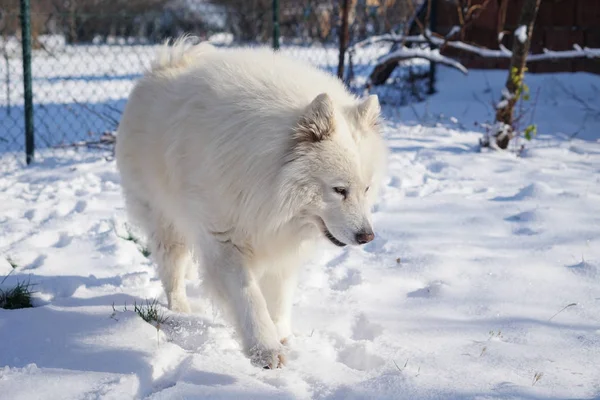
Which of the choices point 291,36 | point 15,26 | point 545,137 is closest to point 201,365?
point 545,137

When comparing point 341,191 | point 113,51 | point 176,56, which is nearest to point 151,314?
point 341,191

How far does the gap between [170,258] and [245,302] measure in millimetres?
959

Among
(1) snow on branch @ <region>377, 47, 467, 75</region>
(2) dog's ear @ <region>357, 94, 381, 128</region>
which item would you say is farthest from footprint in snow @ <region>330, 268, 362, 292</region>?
(1) snow on branch @ <region>377, 47, 467, 75</region>

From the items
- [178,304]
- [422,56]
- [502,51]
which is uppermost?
[502,51]

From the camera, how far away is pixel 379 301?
3.24 m

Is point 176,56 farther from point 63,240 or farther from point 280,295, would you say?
point 63,240

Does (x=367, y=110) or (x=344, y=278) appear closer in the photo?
(x=367, y=110)

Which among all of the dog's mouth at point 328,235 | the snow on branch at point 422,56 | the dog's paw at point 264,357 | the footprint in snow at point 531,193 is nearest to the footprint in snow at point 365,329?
the dog's mouth at point 328,235

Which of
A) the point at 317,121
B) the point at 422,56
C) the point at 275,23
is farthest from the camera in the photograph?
the point at 422,56

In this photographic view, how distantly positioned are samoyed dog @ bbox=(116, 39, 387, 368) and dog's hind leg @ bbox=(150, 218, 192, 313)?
0.31 m

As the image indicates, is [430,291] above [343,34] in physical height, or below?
below

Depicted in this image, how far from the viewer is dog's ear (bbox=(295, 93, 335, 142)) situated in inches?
96.3

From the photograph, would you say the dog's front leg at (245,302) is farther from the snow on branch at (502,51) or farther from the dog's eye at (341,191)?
the snow on branch at (502,51)

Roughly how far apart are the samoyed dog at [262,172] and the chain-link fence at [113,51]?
3.20 metres
